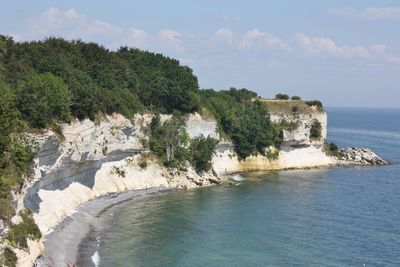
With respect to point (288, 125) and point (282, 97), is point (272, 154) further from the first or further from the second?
point (282, 97)

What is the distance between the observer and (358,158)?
11050 centimetres

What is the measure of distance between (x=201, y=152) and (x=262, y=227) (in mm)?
30021

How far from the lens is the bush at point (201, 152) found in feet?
274

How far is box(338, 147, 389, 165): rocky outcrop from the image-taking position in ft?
→ 359

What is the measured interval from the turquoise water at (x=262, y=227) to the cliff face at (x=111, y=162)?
4.85 m

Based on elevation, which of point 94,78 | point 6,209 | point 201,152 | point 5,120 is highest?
point 94,78

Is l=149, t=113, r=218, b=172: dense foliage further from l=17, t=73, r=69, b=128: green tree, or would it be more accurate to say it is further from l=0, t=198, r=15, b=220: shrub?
l=0, t=198, r=15, b=220: shrub

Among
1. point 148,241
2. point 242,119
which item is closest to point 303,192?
point 242,119

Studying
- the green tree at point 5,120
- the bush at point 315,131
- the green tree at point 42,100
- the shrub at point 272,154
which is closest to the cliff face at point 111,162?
the shrub at point 272,154

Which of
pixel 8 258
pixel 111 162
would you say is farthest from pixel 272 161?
pixel 8 258

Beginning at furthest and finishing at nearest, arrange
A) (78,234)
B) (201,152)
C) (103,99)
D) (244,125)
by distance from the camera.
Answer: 1. (244,125)
2. (201,152)
3. (103,99)
4. (78,234)

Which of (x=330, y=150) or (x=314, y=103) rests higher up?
(x=314, y=103)

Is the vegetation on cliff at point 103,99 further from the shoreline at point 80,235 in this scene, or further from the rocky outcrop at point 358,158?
the rocky outcrop at point 358,158

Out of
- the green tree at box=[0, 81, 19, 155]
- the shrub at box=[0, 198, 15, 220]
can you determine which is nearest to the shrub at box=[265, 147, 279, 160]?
the green tree at box=[0, 81, 19, 155]
